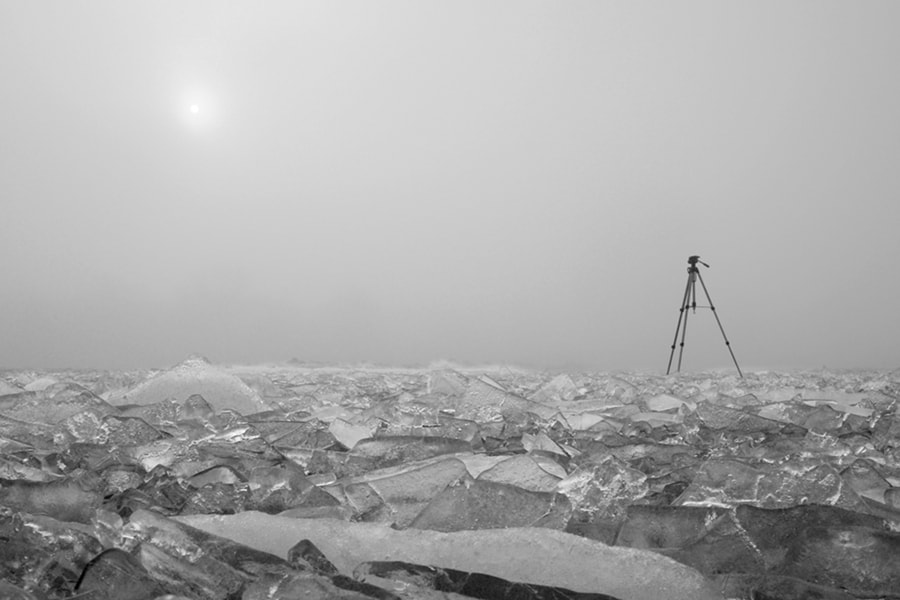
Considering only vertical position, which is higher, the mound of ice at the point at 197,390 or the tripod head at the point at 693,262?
the tripod head at the point at 693,262

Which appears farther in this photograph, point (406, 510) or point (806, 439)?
point (806, 439)

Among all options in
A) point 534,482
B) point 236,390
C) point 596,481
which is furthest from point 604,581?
point 236,390

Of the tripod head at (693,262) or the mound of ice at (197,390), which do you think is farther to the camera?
the tripod head at (693,262)

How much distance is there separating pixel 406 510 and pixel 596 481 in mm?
536

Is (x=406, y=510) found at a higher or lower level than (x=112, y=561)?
lower

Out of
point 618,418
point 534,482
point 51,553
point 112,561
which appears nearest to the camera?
point 112,561

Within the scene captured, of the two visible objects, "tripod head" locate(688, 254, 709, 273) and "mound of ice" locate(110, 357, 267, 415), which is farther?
"tripod head" locate(688, 254, 709, 273)

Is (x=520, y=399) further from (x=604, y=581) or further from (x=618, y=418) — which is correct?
(x=604, y=581)

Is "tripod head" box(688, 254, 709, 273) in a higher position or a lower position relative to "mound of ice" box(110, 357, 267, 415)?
higher

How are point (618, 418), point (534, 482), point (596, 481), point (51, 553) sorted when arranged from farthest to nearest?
point (618, 418) → point (534, 482) → point (596, 481) → point (51, 553)

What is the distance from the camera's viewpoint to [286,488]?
1.73 meters

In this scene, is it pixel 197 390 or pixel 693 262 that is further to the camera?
pixel 693 262

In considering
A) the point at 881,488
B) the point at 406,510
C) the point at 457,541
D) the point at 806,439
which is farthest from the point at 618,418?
the point at 457,541

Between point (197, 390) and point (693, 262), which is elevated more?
point (693, 262)
